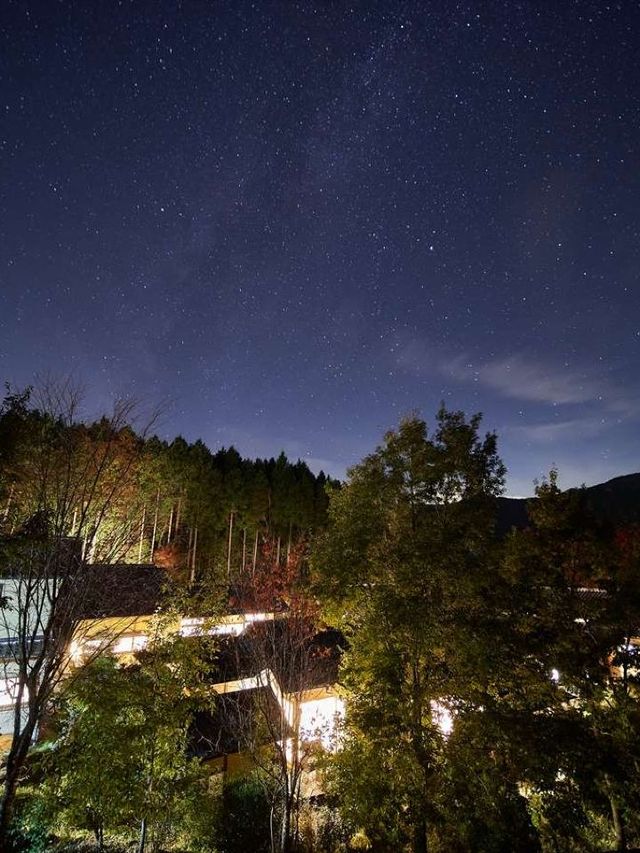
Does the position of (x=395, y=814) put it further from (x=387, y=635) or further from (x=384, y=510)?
(x=384, y=510)

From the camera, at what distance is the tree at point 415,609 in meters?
8.91

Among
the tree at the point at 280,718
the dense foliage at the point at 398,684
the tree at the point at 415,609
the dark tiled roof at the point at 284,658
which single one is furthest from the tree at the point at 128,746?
the tree at the point at 415,609

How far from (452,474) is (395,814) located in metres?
7.25

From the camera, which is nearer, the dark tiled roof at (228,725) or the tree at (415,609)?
the tree at (415,609)

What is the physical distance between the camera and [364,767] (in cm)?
893

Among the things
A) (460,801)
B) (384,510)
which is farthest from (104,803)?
(384,510)

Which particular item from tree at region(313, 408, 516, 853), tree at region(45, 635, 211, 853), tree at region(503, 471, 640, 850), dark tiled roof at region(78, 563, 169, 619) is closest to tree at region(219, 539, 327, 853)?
tree at region(313, 408, 516, 853)

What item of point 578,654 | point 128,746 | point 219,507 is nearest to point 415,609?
point 578,654

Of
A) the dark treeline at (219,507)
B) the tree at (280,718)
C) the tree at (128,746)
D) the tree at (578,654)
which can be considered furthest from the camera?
the dark treeline at (219,507)

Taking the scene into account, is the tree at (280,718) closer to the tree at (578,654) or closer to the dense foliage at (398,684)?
the dense foliage at (398,684)

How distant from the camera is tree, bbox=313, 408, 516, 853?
8.91 meters

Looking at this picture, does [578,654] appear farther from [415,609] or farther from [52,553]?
[52,553]

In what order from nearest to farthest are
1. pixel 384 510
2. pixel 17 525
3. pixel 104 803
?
pixel 104 803 → pixel 17 525 → pixel 384 510

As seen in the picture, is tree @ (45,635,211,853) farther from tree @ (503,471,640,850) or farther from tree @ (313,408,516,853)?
tree @ (503,471,640,850)
